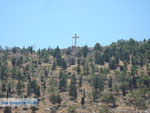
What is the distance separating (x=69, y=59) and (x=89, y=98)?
66.3m

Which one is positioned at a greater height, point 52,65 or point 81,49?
point 81,49

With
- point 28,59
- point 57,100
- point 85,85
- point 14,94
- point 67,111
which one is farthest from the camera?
point 28,59

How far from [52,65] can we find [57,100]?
58145 millimetres

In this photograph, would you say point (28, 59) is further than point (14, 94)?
Yes

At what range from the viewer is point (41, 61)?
168 meters

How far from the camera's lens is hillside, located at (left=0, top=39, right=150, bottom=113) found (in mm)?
94812

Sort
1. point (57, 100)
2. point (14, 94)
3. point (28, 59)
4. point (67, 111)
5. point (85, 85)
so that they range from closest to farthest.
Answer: point (67, 111), point (57, 100), point (14, 94), point (85, 85), point (28, 59)

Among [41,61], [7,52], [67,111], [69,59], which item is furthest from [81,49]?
[67,111]

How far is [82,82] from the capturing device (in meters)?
125

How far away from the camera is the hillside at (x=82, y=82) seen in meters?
94.8

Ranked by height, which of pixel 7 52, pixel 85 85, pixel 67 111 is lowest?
pixel 67 111

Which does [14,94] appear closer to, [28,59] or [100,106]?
[100,106]

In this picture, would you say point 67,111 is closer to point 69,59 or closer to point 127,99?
point 127,99

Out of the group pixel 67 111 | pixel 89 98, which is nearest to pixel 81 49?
pixel 89 98
